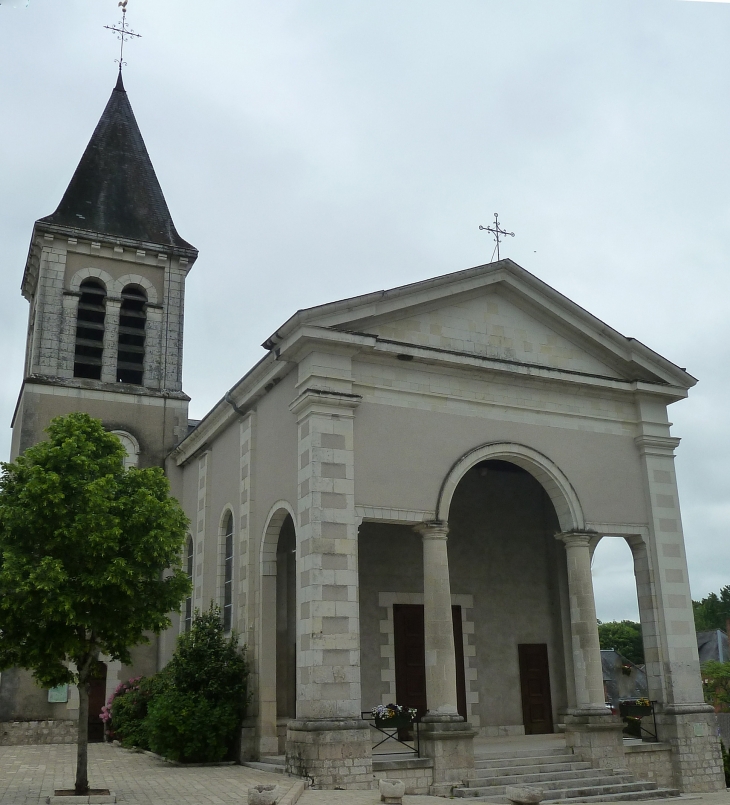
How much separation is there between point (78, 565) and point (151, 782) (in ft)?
11.1

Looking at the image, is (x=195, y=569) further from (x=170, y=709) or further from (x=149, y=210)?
(x=149, y=210)

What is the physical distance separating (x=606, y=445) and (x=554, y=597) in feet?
12.8

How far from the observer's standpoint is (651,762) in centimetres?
1390

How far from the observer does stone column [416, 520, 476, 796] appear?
40.0ft

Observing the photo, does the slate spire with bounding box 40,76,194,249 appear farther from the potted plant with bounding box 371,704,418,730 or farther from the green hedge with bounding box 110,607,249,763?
the potted plant with bounding box 371,704,418,730

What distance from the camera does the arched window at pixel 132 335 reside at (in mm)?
22969

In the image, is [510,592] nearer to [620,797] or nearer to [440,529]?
[440,529]

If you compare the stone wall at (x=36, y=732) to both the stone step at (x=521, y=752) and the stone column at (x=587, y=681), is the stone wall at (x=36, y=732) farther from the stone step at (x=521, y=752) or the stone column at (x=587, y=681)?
the stone column at (x=587, y=681)

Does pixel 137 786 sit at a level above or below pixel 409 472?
below

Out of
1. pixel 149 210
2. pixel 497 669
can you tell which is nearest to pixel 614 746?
pixel 497 669

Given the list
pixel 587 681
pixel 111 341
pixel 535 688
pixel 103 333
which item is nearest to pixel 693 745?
pixel 587 681

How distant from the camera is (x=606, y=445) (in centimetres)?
1573

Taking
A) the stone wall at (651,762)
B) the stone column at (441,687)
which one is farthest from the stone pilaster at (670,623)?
the stone column at (441,687)

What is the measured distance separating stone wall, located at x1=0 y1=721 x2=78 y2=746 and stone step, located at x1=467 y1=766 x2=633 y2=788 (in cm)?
1071
